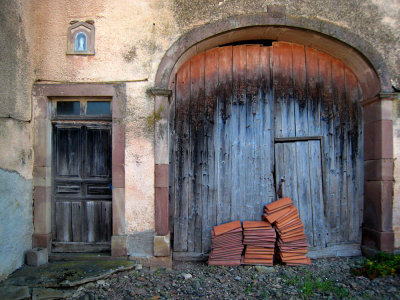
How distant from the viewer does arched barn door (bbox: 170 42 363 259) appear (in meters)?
4.25

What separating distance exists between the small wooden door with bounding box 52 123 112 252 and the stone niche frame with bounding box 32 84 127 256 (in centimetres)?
15

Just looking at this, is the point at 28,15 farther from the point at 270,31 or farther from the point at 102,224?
the point at 270,31

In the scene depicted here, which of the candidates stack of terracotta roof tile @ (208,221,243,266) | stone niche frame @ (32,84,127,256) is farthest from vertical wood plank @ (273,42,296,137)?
stone niche frame @ (32,84,127,256)

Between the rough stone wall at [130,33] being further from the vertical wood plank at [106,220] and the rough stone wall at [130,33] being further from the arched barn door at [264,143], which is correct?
the vertical wood plank at [106,220]

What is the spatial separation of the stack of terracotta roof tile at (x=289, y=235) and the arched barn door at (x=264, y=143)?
0.30 metres

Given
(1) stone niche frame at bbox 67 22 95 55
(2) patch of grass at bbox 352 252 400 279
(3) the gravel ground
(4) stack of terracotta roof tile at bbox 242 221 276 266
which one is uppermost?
(1) stone niche frame at bbox 67 22 95 55

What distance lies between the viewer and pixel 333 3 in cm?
403

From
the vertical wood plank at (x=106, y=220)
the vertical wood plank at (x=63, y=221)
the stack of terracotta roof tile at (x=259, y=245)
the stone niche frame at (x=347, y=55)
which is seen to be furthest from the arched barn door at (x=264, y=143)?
the vertical wood plank at (x=63, y=221)

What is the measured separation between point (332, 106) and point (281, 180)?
143 centimetres

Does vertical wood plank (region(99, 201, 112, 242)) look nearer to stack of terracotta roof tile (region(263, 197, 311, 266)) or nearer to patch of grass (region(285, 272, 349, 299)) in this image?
stack of terracotta roof tile (region(263, 197, 311, 266))

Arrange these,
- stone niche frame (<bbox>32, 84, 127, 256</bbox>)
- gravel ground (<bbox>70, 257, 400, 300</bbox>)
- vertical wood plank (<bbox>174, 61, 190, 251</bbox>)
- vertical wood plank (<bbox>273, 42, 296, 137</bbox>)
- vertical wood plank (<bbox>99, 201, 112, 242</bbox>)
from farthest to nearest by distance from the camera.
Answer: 1. vertical wood plank (<bbox>273, 42, 296, 137</bbox>)
2. vertical wood plank (<bbox>174, 61, 190, 251</bbox>)
3. vertical wood plank (<bbox>99, 201, 112, 242</bbox>)
4. stone niche frame (<bbox>32, 84, 127, 256</bbox>)
5. gravel ground (<bbox>70, 257, 400, 300</bbox>)

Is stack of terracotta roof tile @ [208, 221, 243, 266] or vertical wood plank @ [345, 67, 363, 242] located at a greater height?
vertical wood plank @ [345, 67, 363, 242]

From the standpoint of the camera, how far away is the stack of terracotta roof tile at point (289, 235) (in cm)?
395

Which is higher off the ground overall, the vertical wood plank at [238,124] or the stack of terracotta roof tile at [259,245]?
the vertical wood plank at [238,124]
